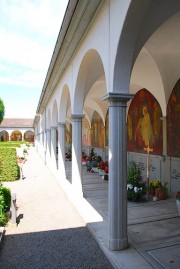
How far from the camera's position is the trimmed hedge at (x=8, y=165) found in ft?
42.6

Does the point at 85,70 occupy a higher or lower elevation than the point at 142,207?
higher

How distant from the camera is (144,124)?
38.3 feet

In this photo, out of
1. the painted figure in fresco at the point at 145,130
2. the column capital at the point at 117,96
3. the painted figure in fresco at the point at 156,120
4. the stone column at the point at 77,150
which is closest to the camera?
the column capital at the point at 117,96

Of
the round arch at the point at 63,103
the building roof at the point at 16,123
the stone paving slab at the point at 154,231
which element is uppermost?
the building roof at the point at 16,123

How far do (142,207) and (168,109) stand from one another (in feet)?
13.2

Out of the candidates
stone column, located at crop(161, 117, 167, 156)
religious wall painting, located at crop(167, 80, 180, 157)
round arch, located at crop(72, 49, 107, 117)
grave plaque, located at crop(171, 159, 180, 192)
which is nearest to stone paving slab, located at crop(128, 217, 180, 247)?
grave plaque, located at crop(171, 159, 180, 192)

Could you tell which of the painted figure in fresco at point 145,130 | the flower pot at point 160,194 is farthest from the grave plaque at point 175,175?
the painted figure in fresco at point 145,130

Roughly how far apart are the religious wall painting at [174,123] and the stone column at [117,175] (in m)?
4.96

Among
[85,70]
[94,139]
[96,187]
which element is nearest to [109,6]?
[85,70]

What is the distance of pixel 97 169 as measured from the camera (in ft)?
50.7

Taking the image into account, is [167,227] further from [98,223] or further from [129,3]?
[129,3]

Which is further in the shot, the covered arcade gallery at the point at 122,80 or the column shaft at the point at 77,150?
the column shaft at the point at 77,150

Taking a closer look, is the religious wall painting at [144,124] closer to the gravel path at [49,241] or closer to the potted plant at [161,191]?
the potted plant at [161,191]

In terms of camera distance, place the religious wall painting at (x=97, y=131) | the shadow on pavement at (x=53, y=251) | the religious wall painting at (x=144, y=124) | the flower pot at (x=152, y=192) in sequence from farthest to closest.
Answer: the religious wall painting at (x=97, y=131)
the religious wall painting at (x=144, y=124)
the flower pot at (x=152, y=192)
the shadow on pavement at (x=53, y=251)
